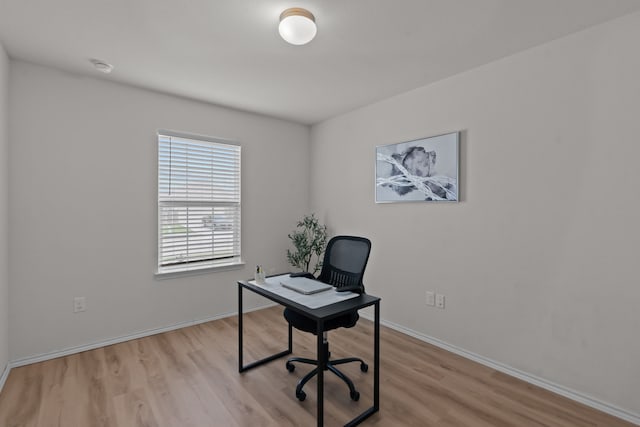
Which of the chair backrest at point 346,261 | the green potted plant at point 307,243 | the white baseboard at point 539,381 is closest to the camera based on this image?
the white baseboard at point 539,381

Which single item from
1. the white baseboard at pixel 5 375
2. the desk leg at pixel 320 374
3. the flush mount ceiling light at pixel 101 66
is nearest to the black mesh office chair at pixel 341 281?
the desk leg at pixel 320 374

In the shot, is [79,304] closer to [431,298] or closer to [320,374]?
[320,374]

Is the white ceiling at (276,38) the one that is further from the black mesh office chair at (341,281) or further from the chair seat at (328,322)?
the chair seat at (328,322)

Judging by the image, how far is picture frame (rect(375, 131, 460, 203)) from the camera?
9.01ft

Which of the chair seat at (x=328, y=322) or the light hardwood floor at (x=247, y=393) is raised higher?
the chair seat at (x=328, y=322)

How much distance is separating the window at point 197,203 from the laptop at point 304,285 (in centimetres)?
148

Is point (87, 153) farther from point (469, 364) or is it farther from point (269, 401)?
point (469, 364)

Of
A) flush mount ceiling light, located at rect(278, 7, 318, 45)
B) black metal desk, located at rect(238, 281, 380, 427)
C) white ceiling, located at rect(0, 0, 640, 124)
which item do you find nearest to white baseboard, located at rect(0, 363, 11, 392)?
black metal desk, located at rect(238, 281, 380, 427)

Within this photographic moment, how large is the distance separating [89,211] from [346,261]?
2322 mm

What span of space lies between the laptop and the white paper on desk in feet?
0.08

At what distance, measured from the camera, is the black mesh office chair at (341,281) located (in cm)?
212

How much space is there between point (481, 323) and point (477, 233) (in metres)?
0.75

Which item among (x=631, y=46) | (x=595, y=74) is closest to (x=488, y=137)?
(x=595, y=74)

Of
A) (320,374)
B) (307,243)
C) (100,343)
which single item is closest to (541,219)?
(320,374)
